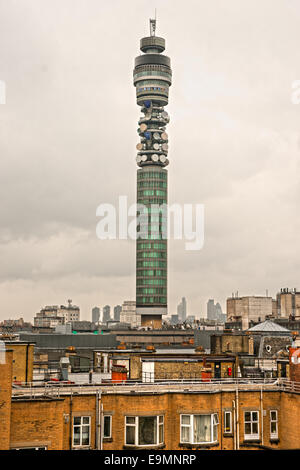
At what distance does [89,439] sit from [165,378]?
1440 cm

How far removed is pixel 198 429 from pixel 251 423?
12.7 feet

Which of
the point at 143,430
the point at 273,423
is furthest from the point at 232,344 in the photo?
the point at 143,430

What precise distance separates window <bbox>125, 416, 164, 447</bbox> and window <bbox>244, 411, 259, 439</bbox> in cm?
566

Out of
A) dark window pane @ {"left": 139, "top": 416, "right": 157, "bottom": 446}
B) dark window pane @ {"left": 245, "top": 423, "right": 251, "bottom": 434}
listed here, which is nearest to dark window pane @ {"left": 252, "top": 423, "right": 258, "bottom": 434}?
dark window pane @ {"left": 245, "top": 423, "right": 251, "bottom": 434}

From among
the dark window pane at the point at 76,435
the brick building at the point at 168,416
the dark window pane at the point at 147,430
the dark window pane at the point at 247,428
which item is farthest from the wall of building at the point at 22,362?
the dark window pane at the point at 247,428

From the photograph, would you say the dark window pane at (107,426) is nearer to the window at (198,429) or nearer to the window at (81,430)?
the window at (81,430)

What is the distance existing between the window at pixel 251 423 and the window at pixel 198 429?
8.06 feet

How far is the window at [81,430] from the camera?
1355 inches

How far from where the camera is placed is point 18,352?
51750mm

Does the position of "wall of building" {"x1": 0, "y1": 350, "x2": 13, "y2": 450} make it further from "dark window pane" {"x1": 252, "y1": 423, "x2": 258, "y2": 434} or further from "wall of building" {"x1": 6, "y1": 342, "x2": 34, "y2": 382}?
"wall of building" {"x1": 6, "y1": 342, "x2": 34, "y2": 382}

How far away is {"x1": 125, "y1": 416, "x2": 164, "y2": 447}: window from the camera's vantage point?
3503 centimetres

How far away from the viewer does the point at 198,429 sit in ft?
118
